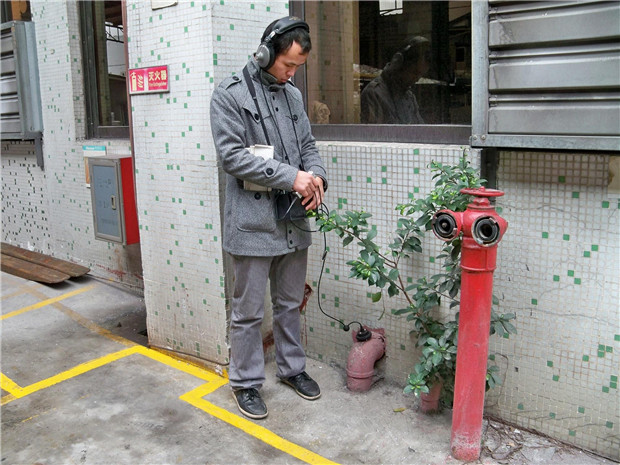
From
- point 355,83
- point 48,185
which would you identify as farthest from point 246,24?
point 48,185

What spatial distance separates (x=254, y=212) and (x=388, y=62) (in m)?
1.57

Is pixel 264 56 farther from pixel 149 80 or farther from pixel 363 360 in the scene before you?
pixel 363 360

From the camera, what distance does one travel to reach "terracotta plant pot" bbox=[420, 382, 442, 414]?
3396mm

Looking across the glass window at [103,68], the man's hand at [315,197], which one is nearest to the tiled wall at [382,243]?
the man's hand at [315,197]

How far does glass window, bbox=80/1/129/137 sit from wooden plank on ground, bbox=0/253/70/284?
56.9 inches

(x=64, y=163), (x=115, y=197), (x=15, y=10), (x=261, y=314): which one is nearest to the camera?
(x=261, y=314)

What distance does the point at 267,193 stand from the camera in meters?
3.36

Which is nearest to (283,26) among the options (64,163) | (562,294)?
(562,294)

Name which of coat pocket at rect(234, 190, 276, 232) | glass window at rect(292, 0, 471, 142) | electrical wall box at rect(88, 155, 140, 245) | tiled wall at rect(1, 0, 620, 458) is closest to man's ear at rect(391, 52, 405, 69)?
glass window at rect(292, 0, 471, 142)

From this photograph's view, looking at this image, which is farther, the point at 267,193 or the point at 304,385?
the point at 304,385

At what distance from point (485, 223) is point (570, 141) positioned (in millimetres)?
555

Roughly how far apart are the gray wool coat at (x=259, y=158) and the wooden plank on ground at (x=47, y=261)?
3.29 m

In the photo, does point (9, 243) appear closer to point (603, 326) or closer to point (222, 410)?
point (222, 410)

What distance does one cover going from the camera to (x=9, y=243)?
748 centimetres
